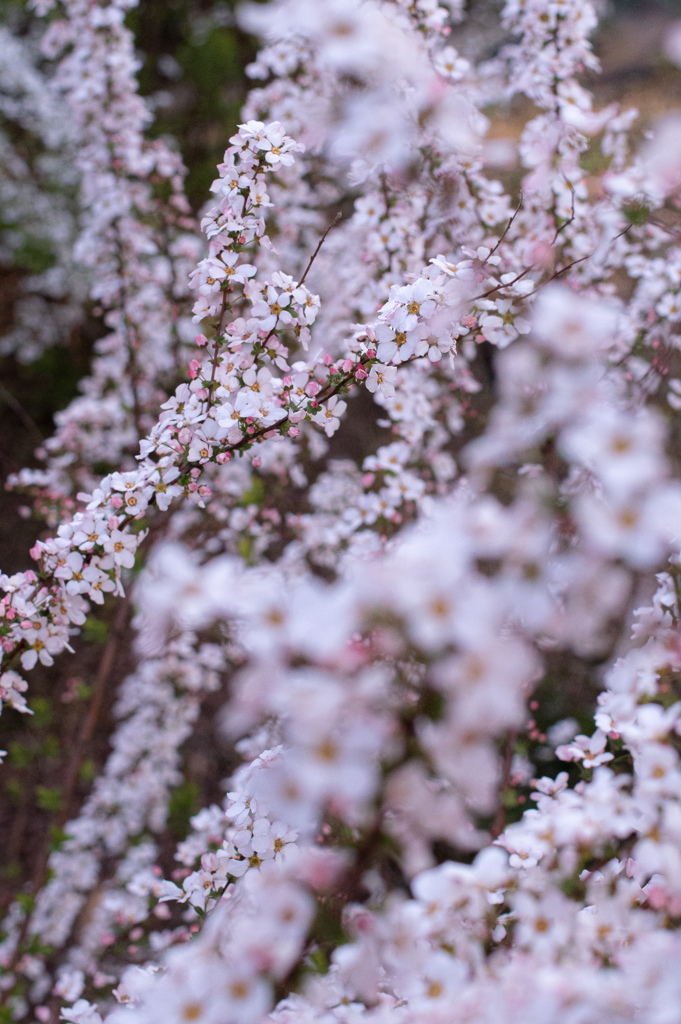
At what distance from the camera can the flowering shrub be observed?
0.74 m

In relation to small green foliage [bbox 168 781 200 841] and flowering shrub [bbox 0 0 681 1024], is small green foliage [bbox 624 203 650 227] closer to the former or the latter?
flowering shrub [bbox 0 0 681 1024]

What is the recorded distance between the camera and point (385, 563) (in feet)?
2.80

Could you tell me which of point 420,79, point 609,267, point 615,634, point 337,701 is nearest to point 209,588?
point 337,701

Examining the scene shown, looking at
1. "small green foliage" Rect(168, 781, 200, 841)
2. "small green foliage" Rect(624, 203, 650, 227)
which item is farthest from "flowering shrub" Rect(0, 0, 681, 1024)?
"small green foliage" Rect(168, 781, 200, 841)

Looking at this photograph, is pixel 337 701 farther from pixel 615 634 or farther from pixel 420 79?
pixel 615 634

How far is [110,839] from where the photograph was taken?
10.9 ft

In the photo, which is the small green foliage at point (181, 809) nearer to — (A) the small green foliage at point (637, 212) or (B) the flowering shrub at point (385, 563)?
(B) the flowering shrub at point (385, 563)

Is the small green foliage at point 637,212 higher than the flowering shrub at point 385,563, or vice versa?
the small green foliage at point 637,212

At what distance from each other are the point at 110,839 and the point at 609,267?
342 cm

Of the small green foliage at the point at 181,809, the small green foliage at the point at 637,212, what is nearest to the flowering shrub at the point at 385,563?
the small green foliage at the point at 637,212

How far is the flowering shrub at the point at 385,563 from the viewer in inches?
29.0

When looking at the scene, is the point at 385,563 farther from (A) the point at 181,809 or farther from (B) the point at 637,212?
(A) the point at 181,809

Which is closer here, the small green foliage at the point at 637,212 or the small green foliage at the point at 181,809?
the small green foliage at the point at 637,212

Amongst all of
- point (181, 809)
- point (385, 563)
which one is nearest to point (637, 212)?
point (385, 563)
